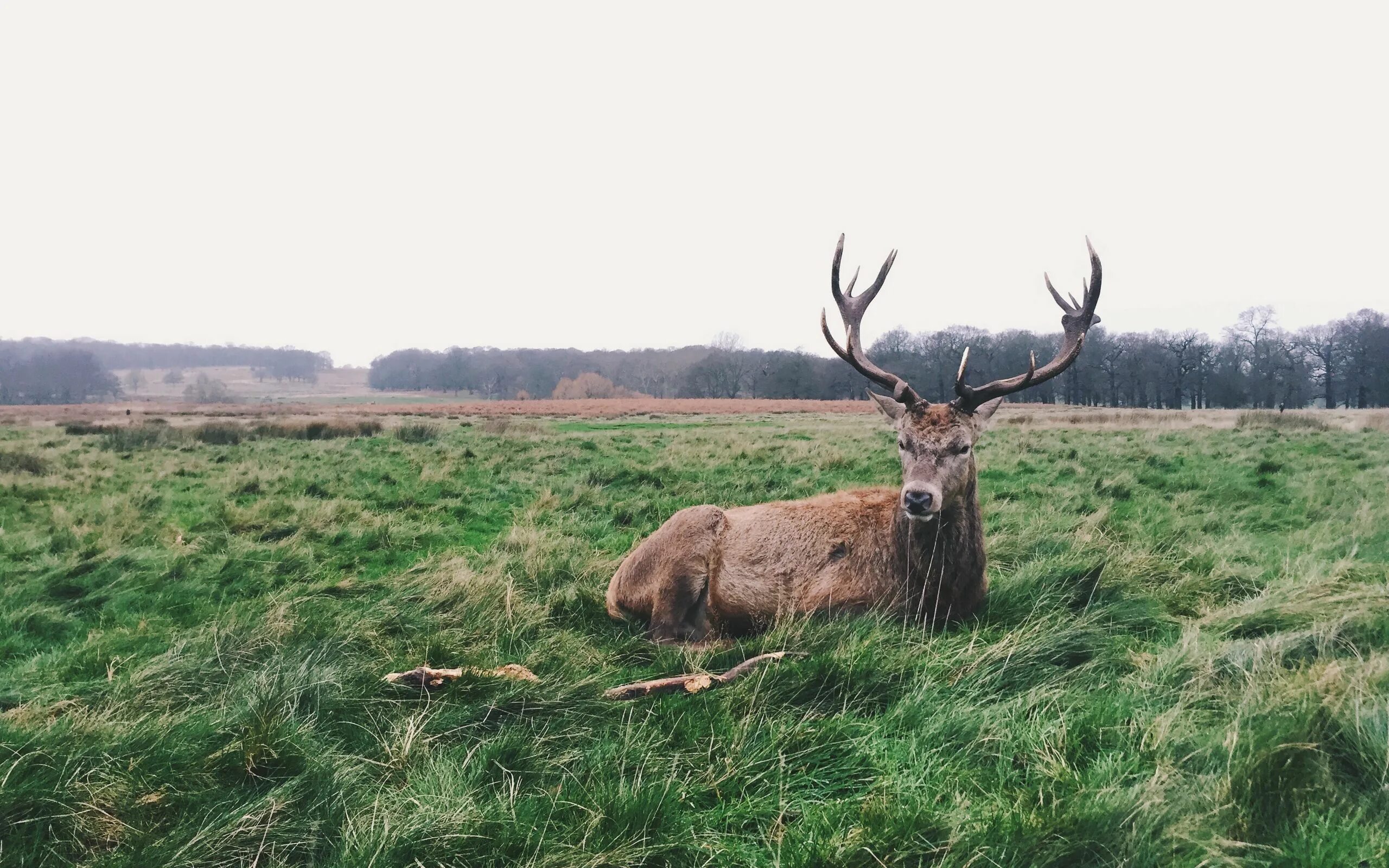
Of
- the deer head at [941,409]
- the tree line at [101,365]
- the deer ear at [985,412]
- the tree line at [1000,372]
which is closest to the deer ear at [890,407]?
the deer head at [941,409]

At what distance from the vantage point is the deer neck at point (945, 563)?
181 inches

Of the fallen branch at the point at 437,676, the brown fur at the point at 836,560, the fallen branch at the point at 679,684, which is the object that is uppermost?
the brown fur at the point at 836,560

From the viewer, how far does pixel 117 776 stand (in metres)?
2.41

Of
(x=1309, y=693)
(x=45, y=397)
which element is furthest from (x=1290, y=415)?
(x=45, y=397)

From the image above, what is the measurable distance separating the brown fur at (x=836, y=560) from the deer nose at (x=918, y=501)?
22mm

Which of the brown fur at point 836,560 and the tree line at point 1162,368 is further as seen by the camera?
the tree line at point 1162,368

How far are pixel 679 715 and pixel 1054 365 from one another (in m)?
3.97

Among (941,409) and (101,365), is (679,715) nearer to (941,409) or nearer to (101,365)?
(941,409)

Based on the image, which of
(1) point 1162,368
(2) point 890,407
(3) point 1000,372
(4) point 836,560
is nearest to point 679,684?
(4) point 836,560

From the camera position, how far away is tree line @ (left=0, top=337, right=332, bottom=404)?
89.7 m

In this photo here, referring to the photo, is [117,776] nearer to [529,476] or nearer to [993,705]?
[993,705]

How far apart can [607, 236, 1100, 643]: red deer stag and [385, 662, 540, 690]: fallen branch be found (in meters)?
1.33

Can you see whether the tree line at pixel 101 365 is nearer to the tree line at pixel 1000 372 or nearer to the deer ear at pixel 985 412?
the tree line at pixel 1000 372

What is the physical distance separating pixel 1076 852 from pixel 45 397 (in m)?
123
